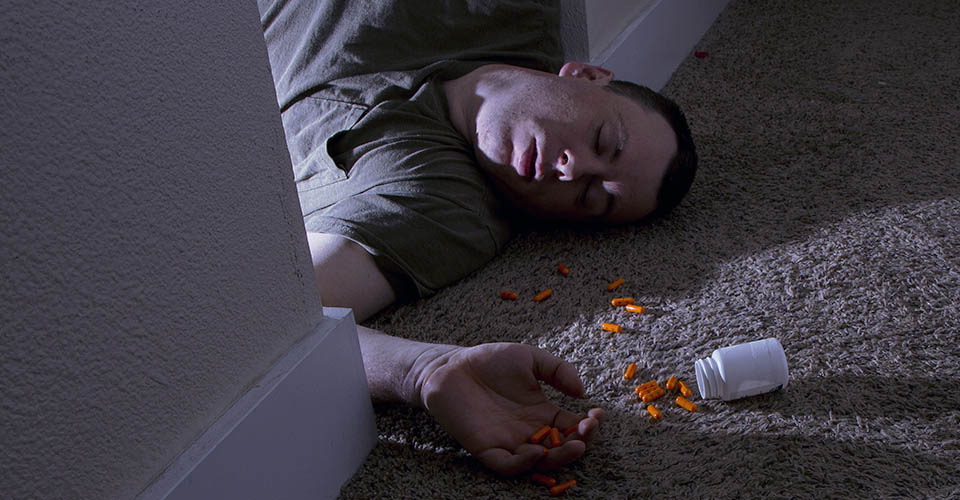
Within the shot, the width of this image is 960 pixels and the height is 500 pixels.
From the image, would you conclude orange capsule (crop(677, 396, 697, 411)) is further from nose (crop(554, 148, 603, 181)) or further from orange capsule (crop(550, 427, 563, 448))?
nose (crop(554, 148, 603, 181))

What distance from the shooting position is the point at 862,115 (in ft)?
5.20

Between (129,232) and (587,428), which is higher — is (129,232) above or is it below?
above

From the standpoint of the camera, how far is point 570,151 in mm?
1217

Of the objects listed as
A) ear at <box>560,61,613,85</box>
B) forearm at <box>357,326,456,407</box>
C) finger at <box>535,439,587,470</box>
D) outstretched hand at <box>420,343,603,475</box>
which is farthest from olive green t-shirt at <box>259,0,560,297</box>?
finger at <box>535,439,587,470</box>

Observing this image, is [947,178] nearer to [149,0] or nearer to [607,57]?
[607,57]

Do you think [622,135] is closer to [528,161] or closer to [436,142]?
[528,161]

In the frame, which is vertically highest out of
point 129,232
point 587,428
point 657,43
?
point 129,232

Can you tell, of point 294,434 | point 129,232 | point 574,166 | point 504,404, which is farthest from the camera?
point 574,166

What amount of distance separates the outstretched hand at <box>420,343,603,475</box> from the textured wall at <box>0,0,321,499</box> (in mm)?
197

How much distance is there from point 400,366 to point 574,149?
1.84 feet

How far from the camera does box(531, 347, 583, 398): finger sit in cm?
78

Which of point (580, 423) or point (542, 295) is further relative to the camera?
point (542, 295)

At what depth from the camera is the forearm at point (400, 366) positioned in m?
0.80

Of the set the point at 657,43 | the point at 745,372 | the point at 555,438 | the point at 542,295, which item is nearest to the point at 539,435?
the point at 555,438
